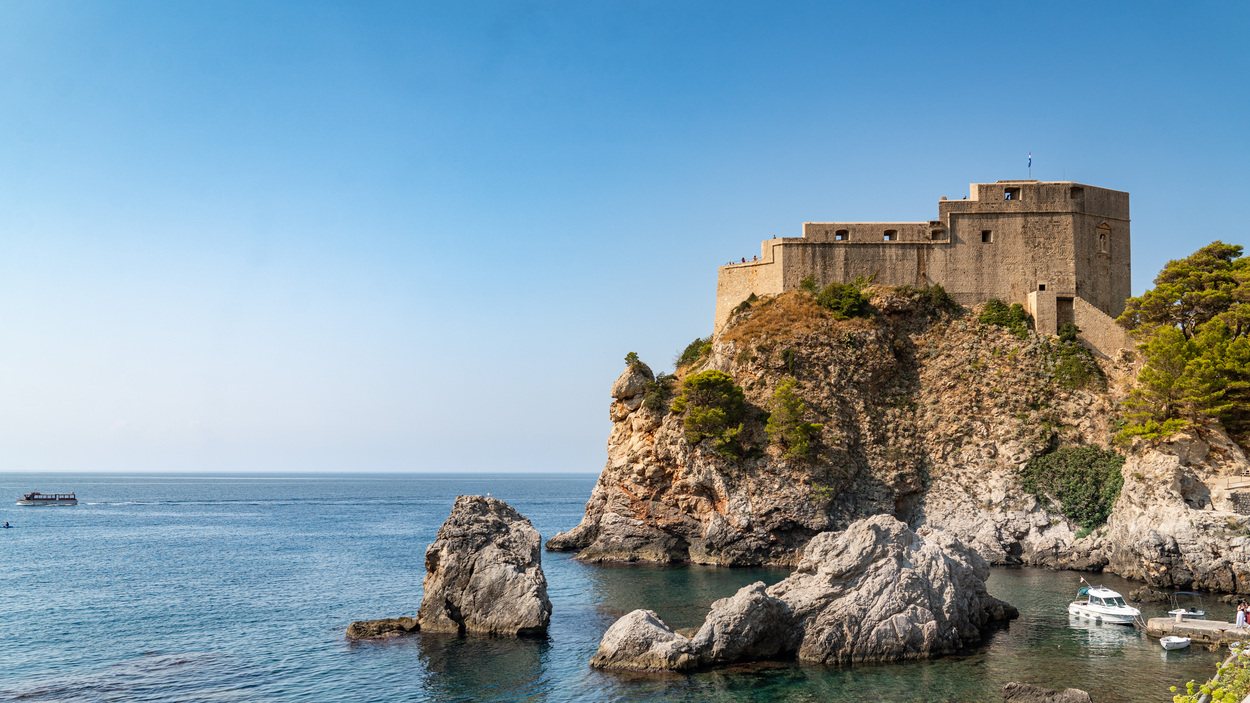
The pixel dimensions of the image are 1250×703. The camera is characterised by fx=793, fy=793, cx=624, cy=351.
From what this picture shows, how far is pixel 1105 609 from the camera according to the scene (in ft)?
98.3

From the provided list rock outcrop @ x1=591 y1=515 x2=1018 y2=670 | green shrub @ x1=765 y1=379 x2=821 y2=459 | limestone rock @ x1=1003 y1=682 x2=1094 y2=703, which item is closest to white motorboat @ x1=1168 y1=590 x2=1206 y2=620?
rock outcrop @ x1=591 y1=515 x2=1018 y2=670

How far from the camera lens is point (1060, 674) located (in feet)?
78.2

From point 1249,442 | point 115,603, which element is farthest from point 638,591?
point 1249,442

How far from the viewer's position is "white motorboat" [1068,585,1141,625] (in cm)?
2962

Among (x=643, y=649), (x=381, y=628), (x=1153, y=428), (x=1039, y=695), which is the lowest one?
(x=381, y=628)

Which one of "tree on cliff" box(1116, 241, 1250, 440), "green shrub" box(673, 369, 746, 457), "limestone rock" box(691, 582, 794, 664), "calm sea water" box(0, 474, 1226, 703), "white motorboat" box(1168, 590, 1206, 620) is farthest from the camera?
"green shrub" box(673, 369, 746, 457)

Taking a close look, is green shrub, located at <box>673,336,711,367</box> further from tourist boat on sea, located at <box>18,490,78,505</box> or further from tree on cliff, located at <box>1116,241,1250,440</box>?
tourist boat on sea, located at <box>18,490,78,505</box>

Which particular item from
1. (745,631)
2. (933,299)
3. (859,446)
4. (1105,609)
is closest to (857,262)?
(933,299)

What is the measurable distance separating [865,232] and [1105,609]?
32219 millimetres

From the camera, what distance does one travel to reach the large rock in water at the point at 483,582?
2923 cm

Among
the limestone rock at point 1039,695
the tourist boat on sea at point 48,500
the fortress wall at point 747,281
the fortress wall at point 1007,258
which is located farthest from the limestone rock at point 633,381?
the tourist boat on sea at point 48,500

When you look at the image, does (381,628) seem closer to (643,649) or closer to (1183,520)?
(643,649)

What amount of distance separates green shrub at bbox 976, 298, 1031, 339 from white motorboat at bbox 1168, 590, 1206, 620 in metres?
21.9

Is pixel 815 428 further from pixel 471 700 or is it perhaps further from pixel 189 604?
pixel 189 604
